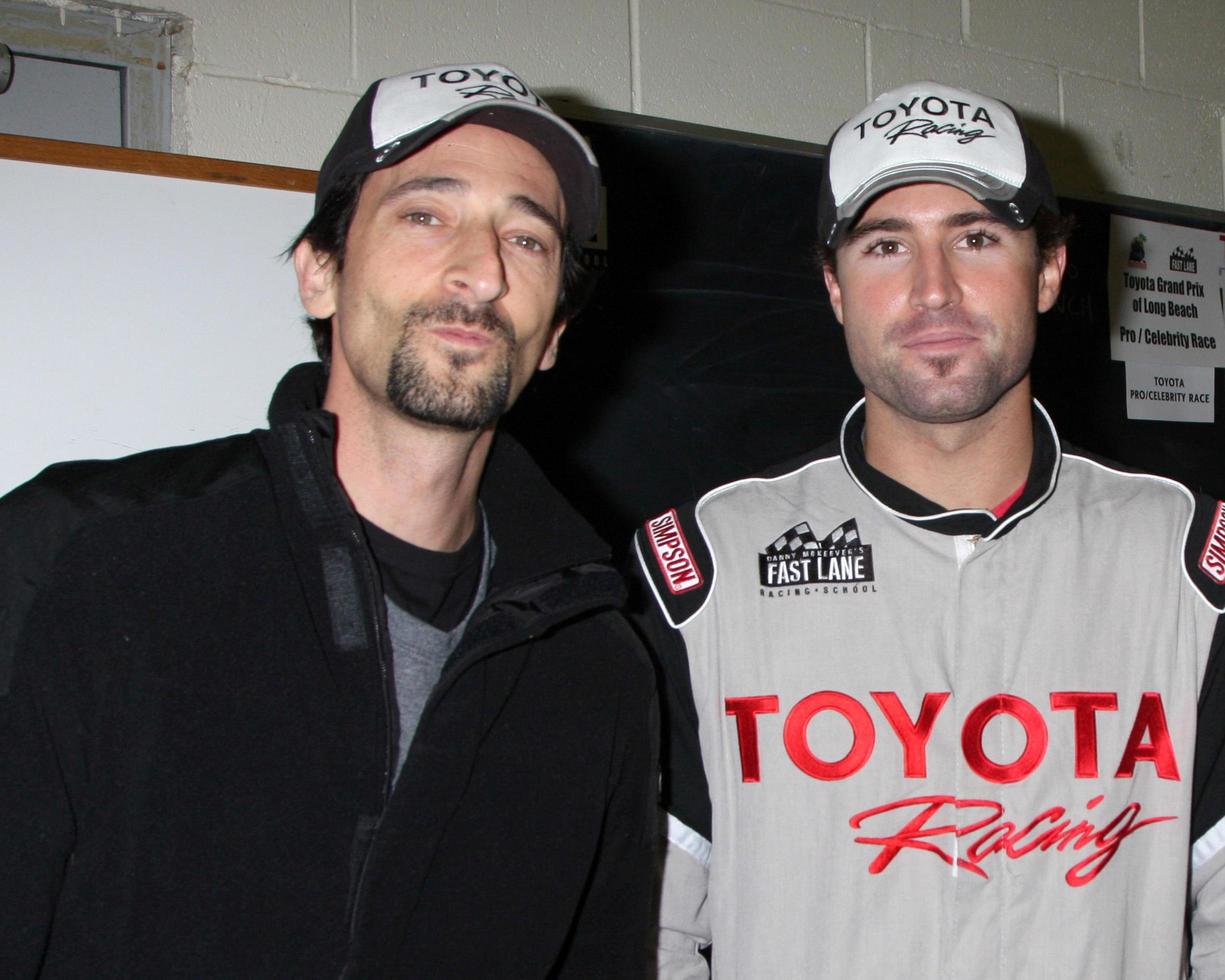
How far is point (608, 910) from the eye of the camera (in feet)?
3.71

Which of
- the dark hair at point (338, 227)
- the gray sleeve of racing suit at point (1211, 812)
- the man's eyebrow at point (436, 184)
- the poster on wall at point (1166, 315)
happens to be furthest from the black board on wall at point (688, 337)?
the gray sleeve of racing suit at point (1211, 812)

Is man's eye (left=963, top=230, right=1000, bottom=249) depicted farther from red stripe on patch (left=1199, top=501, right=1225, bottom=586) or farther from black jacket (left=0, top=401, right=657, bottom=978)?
black jacket (left=0, top=401, right=657, bottom=978)

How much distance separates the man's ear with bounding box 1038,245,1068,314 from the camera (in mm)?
1336

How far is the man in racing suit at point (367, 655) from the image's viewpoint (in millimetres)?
839

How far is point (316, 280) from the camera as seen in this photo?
46.0 inches

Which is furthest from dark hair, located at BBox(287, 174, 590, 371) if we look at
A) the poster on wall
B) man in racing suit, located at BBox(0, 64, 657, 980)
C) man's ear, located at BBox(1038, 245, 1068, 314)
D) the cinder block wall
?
the poster on wall

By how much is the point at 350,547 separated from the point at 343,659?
9cm

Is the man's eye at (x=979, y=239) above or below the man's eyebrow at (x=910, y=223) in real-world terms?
below

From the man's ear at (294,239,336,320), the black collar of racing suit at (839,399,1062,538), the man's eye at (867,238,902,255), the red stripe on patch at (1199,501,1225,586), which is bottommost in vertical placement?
the red stripe on patch at (1199,501,1225,586)

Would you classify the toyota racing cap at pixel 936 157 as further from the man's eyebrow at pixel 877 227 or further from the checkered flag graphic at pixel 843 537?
the checkered flag graphic at pixel 843 537

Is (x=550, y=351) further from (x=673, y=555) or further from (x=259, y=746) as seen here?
(x=259, y=746)

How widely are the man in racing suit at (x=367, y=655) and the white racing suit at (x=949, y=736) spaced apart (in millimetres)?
94

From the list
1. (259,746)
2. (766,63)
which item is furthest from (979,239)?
(259,746)

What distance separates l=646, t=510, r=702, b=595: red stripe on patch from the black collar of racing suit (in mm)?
207
